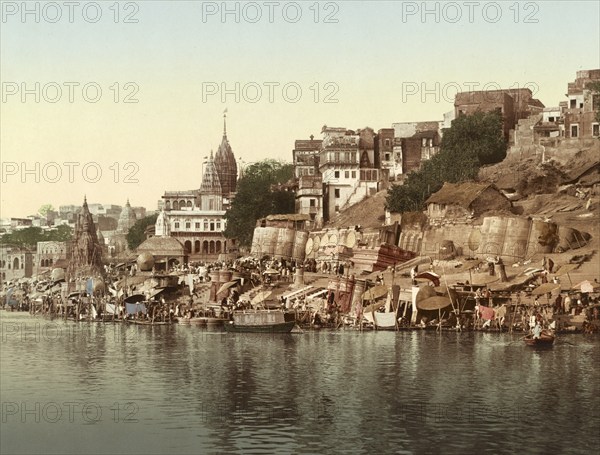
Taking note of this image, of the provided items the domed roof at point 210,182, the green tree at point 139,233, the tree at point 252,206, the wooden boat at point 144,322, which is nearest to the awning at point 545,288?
the wooden boat at point 144,322

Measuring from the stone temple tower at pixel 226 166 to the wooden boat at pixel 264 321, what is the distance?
97850mm

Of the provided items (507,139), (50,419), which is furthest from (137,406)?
(507,139)

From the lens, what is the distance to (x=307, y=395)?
133 ft

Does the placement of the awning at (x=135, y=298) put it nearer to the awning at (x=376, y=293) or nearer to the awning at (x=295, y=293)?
the awning at (x=295, y=293)

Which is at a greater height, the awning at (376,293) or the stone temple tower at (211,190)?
the stone temple tower at (211,190)

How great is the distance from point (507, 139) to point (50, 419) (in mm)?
73707

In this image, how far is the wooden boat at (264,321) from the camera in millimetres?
63438

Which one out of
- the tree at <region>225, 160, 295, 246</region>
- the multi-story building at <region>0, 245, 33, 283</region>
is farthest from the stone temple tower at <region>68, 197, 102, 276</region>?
the multi-story building at <region>0, 245, 33, 283</region>

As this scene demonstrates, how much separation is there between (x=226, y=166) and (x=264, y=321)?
108 metres

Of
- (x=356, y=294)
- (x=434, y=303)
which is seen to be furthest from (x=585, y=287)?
(x=356, y=294)

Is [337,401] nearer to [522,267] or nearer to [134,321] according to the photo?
[522,267]

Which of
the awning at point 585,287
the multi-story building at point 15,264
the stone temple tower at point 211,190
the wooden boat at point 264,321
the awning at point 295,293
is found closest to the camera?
the awning at point 585,287

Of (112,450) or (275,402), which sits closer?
(112,450)

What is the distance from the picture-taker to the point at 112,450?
31.9m
